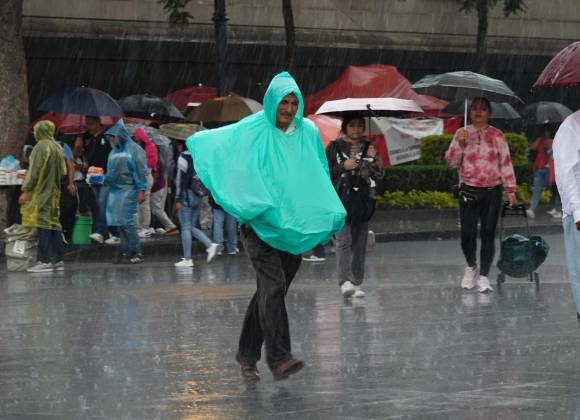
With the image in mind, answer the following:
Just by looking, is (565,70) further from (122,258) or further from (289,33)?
(289,33)

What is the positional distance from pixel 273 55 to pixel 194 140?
24.4 metres

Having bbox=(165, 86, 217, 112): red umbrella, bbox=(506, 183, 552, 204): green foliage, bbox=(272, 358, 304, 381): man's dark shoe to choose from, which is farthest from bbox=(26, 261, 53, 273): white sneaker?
bbox=(506, 183, 552, 204): green foliage

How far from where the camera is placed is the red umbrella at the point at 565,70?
877 centimetres

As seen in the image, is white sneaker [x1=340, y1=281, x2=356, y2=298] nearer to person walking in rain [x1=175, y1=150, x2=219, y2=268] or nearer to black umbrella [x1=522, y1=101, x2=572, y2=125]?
person walking in rain [x1=175, y1=150, x2=219, y2=268]

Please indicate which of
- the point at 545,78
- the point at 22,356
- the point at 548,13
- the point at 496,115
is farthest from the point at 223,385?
the point at 548,13

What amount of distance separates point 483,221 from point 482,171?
50 centimetres

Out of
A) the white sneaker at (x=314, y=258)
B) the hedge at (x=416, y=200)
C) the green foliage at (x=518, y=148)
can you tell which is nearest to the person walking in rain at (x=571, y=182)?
the white sneaker at (x=314, y=258)

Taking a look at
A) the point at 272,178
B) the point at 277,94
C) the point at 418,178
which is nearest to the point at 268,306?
the point at 272,178

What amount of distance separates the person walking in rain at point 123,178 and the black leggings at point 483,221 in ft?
17.0

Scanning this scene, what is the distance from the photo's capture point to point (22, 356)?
9.69m

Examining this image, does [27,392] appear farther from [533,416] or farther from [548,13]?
[548,13]

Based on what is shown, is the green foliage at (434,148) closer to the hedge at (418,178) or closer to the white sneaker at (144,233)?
the hedge at (418,178)

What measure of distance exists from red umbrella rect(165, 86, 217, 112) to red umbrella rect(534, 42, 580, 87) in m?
19.1

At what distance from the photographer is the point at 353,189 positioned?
43.3 feet
